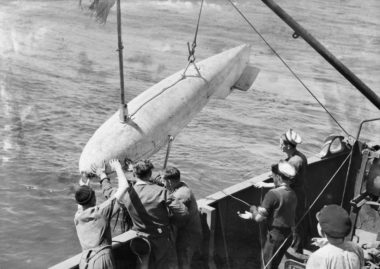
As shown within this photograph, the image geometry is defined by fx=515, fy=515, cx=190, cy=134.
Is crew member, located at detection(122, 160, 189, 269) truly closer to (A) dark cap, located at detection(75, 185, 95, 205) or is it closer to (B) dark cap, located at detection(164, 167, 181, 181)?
(B) dark cap, located at detection(164, 167, 181, 181)

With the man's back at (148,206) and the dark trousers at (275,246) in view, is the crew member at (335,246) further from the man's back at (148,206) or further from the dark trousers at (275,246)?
the dark trousers at (275,246)

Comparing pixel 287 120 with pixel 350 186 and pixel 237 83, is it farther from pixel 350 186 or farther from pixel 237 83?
pixel 350 186

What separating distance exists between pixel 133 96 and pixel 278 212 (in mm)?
15643

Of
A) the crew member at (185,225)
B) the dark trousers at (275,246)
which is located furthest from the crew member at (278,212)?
the crew member at (185,225)

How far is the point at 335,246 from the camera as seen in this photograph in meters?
4.10

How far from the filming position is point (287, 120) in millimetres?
21047

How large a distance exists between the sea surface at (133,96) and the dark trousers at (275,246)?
5.69 meters

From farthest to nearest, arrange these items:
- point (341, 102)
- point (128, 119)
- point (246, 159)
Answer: point (341, 102), point (246, 159), point (128, 119)

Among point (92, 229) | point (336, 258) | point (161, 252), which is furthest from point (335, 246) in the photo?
point (92, 229)

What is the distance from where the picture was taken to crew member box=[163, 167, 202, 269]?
229 inches

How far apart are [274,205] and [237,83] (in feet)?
19.0

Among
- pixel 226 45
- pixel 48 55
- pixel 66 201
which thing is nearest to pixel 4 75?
pixel 48 55

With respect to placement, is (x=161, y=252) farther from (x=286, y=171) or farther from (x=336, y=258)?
(x=336, y=258)

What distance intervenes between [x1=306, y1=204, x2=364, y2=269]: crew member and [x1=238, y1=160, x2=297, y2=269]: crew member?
1839 millimetres
